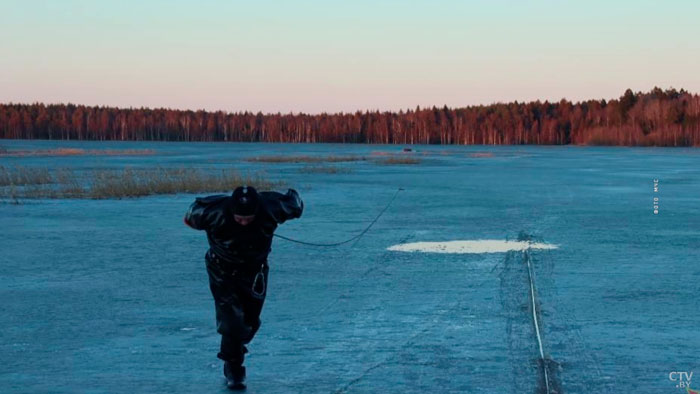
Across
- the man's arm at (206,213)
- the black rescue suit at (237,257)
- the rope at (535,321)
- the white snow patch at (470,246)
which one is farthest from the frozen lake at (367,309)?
the man's arm at (206,213)

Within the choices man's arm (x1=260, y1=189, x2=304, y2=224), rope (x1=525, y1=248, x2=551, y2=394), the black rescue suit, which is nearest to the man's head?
the black rescue suit

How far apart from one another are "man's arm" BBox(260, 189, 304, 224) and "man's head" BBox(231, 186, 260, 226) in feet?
0.65

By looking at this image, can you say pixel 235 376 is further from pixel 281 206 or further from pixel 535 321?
pixel 535 321

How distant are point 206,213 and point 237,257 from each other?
1.32ft

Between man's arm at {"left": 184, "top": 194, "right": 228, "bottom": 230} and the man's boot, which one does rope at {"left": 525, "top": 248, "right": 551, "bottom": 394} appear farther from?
man's arm at {"left": 184, "top": 194, "right": 228, "bottom": 230}

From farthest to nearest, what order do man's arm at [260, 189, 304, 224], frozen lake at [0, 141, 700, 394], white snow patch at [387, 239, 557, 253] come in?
white snow patch at [387, 239, 557, 253]
frozen lake at [0, 141, 700, 394]
man's arm at [260, 189, 304, 224]

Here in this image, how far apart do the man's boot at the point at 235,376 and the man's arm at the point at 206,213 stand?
1.04 m

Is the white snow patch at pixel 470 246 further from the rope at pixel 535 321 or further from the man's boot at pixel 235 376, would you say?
the man's boot at pixel 235 376

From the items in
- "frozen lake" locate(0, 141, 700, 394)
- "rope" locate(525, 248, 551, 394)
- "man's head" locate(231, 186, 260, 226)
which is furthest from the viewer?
"frozen lake" locate(0, 141, 700, 394)

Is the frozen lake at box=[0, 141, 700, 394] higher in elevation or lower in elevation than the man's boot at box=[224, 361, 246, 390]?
lower

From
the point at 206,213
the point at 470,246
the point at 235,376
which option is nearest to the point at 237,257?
the point at 206,213

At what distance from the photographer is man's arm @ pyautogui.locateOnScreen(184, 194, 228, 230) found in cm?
709

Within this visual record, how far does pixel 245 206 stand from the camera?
6965 millimetres

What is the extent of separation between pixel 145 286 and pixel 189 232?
695 cm
